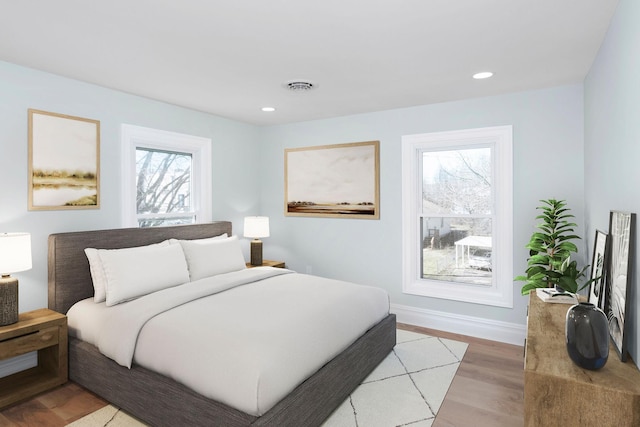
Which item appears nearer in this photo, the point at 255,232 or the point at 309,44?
the point at 309,44

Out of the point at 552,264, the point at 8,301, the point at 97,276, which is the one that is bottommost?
the point at 8,301

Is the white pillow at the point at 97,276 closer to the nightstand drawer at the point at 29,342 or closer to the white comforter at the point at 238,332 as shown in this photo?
the white comforter at the point at 238,332

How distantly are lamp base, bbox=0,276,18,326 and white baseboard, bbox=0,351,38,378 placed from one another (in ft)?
1.76

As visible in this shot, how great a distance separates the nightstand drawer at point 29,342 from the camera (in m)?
2.47

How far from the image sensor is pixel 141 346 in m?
2.34

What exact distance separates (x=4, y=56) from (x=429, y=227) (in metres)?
4.08

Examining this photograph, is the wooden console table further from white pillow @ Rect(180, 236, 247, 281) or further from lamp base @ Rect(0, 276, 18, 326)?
lamp base @ Rect(0, 276, 18, 326)

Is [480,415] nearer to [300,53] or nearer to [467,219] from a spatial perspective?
[467,219]

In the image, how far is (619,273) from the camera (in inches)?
72.0

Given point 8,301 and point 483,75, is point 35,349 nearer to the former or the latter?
point 8,301

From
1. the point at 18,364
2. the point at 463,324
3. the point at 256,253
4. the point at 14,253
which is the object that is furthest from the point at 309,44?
the point at 18,364

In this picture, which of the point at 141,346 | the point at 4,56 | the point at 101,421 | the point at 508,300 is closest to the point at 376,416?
the point at 141,346

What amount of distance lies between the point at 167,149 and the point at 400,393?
11.0 feet

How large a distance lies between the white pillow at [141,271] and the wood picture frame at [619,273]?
9.97 feet
